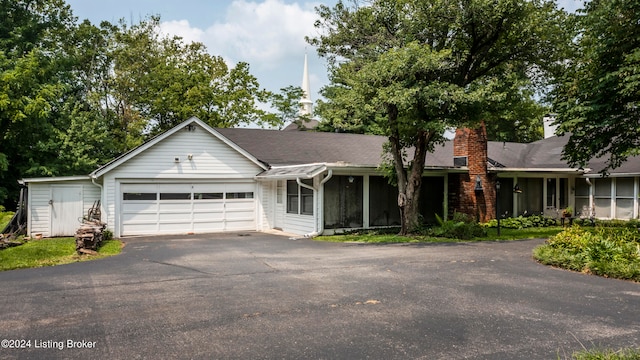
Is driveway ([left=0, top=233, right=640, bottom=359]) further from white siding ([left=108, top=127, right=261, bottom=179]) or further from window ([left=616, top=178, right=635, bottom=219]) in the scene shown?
window ([left=616, top=178, right=635, bottom=219])

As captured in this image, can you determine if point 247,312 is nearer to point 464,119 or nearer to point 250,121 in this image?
point 464,119

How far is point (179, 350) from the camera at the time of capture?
4723mm

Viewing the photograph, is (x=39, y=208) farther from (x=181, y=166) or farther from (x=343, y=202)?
(x=343, y=202)

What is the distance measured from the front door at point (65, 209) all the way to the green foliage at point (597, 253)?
53.9ft

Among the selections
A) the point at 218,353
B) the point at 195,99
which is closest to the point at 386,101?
the point at 218,353

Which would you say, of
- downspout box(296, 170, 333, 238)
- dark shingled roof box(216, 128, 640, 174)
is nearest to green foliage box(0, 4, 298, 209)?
dark shingled roof box(216, 128, 640, 174)

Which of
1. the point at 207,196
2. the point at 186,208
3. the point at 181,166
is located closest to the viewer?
the point at 181,166

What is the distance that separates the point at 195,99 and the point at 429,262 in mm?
26646

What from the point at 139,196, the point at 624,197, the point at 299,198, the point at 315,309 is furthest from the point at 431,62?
the point at 624,197

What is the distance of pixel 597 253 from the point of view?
9211mm

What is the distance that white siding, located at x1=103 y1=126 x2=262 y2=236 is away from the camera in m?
16.5

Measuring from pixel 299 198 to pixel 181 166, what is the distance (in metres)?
5.04

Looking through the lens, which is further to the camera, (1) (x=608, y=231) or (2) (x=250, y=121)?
(2) (x=250, y=121)

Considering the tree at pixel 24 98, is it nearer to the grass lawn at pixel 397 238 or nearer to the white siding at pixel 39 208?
the white siding at pixel 39 208
